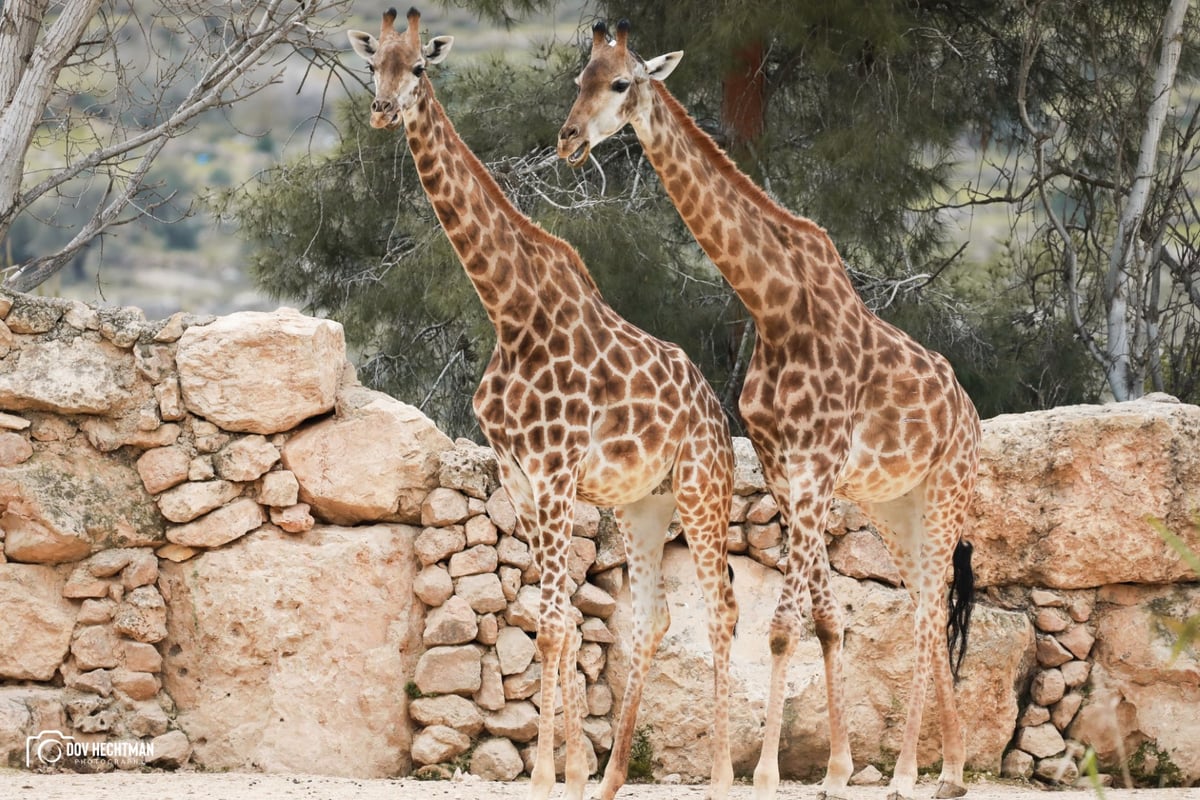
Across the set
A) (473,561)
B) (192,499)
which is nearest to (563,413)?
(473,561)

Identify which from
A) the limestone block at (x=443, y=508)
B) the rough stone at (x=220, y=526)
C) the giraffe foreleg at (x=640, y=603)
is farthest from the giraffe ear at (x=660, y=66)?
the rough stone at (x=220, y=526)

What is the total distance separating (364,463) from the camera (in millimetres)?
6781

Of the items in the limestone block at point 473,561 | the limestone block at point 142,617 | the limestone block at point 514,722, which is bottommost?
the limestone block at point 514,722

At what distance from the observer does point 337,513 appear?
686cm

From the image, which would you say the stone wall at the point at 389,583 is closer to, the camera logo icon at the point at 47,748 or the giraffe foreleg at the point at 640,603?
the camera logo icon at the point at 47,748

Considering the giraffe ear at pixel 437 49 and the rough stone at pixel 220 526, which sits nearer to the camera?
the giraffe ear at pixel 437 49

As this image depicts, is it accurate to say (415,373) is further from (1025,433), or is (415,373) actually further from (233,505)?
(1025,433)

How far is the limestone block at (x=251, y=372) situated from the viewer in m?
→ 6.67

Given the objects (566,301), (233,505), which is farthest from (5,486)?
(566,301)

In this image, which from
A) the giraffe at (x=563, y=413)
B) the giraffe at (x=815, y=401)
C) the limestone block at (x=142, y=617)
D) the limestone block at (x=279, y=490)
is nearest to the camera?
the giraffe at (x=563, y=413)

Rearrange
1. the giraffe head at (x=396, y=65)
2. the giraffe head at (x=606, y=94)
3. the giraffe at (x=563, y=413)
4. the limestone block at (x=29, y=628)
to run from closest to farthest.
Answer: the giraffe head at (x=396, y=65), the giraffe head at (x=606, y=94), the giraffe at (x=563, y=413), the limestone block at (x=29, y=628)

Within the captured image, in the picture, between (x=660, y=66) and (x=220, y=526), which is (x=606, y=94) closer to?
(x=660, y=66)

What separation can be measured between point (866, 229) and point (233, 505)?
483cm

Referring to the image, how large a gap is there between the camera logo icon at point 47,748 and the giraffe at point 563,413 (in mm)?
2287
